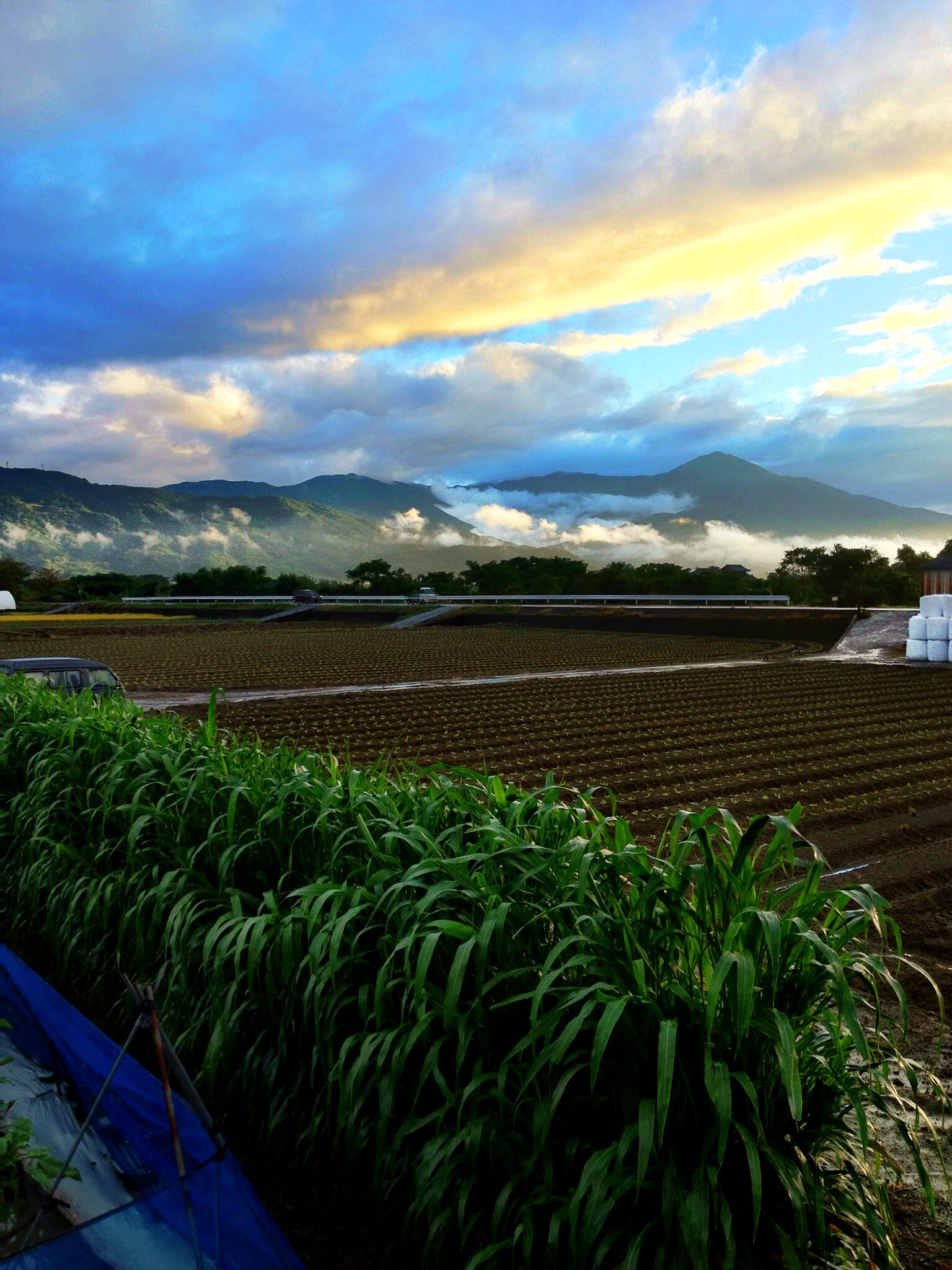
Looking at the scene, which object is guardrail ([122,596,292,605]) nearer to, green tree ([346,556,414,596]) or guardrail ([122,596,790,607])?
guardrail ([122,596,790,607])

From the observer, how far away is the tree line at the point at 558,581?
48.2 meters

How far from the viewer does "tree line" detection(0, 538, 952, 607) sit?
158 ft

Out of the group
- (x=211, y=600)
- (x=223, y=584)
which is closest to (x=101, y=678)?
(x=211, y=600)

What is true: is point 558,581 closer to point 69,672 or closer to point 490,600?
point 490,600

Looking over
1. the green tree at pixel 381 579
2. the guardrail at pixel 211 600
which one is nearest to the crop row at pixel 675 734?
the guardrail at pixel 211 600

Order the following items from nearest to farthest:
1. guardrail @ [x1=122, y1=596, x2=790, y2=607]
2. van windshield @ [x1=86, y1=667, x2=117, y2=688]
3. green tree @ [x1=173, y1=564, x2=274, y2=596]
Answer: van windshield @ [x1=86, y1=667, x2=117, y2=688]
guardrail @ [x1=122, y1=596, x2=790, y2=607]
green tree @ [x1=173, y1=564, x2=274, y2=596]

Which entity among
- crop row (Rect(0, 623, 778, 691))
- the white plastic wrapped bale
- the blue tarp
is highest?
the white plastic wrapped bale

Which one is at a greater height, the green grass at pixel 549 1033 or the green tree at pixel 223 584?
the green tree at pixel 223 584

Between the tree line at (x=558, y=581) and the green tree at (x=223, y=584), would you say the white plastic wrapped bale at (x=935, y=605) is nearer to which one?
the tree line at (x=558, y=581)

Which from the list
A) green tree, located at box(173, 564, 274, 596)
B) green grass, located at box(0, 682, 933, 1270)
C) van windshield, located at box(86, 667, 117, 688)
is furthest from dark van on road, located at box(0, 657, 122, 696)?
green tree, located at box(173, 564, 274, 596)

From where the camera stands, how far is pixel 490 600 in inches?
1994

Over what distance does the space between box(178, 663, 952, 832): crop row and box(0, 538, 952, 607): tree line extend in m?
24.5

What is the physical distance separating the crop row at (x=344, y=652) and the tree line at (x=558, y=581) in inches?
546

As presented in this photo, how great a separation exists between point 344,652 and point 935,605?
15.9 meters
